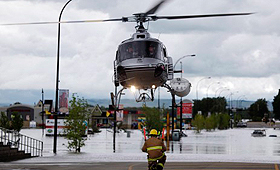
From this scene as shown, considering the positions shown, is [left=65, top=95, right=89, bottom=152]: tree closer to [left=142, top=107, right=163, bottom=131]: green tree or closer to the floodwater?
the floodwater

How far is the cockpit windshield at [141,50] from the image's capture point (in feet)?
80.4

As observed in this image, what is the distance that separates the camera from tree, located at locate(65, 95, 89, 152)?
35406 millimetres

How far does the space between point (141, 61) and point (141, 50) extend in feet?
1.75

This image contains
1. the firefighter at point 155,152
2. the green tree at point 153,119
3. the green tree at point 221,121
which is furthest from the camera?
the green tree at point 221,121

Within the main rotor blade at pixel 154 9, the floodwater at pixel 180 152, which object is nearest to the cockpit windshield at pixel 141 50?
the main rotor blade at pixel 154 9

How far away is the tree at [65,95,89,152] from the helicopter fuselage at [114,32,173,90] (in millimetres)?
10744

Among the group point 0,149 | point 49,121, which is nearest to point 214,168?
point 0,149

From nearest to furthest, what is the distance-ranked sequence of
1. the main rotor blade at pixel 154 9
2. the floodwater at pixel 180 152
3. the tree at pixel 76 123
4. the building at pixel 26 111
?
the main rotor blade at pixel 154 9 < the floodwater at pixel 180 152 < the tree at pixel 76 123 < the building at pixel 26 111

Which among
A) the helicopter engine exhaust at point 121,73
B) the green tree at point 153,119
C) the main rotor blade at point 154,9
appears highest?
the main rotor blade at point 154,9

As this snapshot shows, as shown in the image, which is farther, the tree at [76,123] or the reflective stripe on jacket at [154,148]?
the tree at [76,123]

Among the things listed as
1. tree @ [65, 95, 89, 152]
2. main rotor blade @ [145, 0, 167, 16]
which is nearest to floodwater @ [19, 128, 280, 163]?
tree @ [65, 95, 89, 152]

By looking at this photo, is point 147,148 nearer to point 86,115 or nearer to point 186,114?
point 86,115

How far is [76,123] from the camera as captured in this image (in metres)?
35.8

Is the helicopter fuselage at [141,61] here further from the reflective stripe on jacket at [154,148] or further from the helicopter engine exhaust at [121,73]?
the reflective stripe on jacket at [154,148]
